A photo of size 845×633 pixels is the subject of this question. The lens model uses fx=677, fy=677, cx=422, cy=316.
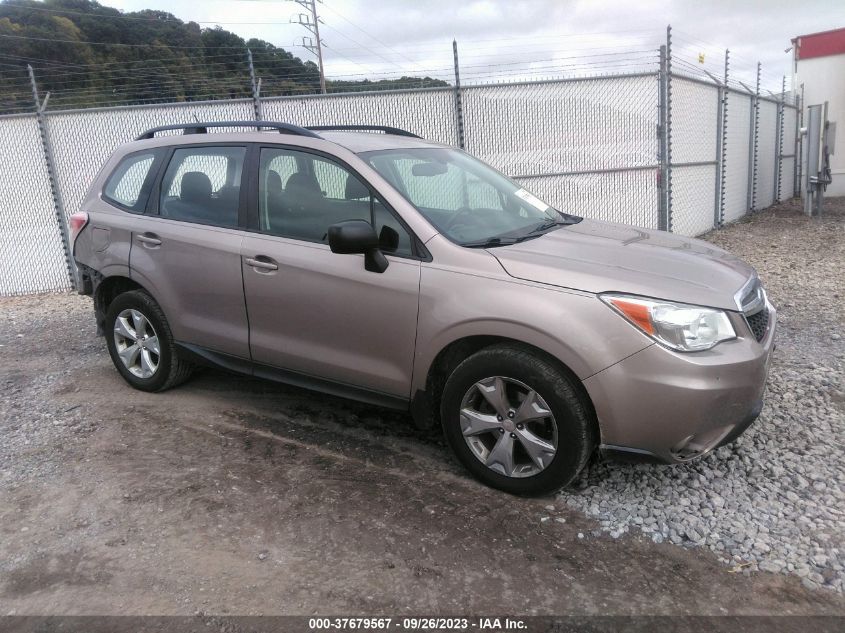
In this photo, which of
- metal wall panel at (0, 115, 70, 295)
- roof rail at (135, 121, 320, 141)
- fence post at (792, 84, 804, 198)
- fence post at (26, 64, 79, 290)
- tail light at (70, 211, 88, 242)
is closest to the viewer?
roof rail at (135, 121, 320, 141)

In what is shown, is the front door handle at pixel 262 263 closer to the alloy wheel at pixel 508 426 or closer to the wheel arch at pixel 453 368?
the wheel arch at pixel 453 368

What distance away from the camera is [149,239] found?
15.0ft

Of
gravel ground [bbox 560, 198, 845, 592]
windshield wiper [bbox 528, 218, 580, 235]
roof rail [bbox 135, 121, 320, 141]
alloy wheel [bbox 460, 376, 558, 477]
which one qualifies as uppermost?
roof rail [bbox 135, 121, 320, 141]

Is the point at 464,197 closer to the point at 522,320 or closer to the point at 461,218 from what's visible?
the point at 461,218

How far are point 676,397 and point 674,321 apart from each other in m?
0.34

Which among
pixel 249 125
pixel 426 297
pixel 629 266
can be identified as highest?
pixel 249 125

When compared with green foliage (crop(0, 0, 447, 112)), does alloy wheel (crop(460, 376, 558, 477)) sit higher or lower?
lower

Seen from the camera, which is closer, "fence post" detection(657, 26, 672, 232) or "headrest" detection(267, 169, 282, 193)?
"headrest" detection(267, 169, 282, 193)

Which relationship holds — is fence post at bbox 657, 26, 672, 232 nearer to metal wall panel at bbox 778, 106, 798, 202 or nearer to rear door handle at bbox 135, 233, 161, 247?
rear door handle at bbox 135, 233, 161, 247

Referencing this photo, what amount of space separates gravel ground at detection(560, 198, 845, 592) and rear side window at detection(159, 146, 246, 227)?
107 inches

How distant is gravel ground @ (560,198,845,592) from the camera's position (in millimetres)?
2977

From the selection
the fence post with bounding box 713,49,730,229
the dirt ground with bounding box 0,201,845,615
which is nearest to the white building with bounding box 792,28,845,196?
the fence post with bounding box 713,49,730,229

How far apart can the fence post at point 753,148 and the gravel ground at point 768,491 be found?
1032 cm

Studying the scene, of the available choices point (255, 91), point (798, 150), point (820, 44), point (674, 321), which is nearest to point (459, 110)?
point (255, 91)
